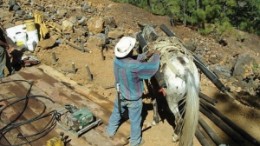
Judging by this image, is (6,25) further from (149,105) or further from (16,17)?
(149,105)

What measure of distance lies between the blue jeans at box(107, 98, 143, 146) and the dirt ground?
10.9 inches

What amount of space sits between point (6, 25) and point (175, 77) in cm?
670

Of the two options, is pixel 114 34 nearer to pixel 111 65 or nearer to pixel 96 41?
pixel 96 41

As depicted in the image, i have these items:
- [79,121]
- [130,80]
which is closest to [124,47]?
[130,80]

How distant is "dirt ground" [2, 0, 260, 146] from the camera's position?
7.04 meters

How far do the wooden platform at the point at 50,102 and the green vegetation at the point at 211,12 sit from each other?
19.9 ft

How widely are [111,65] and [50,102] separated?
255 cm

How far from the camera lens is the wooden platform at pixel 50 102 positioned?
652cm

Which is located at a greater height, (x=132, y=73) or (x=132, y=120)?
(x=132, y=73)

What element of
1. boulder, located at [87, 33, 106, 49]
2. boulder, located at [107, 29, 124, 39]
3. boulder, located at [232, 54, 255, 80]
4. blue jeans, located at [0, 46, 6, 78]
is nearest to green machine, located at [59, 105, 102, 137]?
blue jeans, located at [0, 46, 6, 78]

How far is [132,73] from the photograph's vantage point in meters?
5.84

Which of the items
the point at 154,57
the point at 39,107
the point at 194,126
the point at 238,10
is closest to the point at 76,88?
the point at 39,107

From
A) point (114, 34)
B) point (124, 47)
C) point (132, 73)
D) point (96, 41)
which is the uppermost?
point (124, 47)

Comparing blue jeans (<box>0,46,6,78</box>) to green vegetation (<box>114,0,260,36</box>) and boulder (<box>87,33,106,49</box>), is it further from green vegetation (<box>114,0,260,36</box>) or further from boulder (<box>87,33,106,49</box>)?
green vegetation (<box>114,0,260,36</box>)
